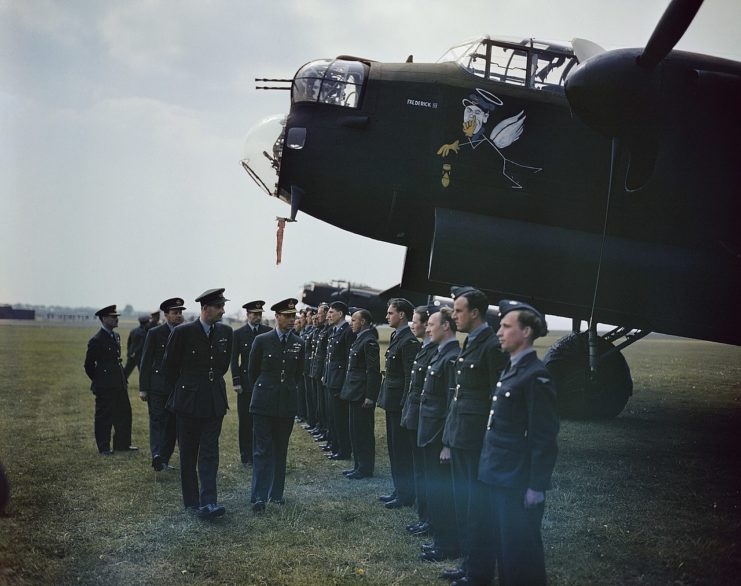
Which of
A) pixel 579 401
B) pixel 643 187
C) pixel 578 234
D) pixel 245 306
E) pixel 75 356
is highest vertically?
pixel 643 187

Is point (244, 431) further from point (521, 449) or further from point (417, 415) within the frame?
point (521, 449)

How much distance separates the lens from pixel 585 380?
10430mm

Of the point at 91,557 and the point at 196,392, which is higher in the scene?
the point at 196,392

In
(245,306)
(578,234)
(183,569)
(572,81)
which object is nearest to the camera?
(183,569)

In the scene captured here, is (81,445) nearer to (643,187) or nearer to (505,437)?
(505,437)

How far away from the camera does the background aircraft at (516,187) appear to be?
7074mm

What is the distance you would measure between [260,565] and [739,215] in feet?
20.0

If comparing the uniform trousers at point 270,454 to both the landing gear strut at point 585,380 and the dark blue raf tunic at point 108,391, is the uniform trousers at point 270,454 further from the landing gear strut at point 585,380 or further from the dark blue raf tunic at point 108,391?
the landing gear strut at point 585,380

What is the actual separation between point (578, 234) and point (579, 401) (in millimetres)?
4241

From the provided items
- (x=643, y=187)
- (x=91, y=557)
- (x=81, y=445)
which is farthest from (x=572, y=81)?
(x=81, y=445)

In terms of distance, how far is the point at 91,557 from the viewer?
486 centimetres

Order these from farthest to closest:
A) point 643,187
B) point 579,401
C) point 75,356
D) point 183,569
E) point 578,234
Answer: point 75,356, point 579,401, point 578,234, point 643,187, point 183,569

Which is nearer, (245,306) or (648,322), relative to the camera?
(648,322)

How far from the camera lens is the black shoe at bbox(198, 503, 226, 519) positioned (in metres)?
5.92
